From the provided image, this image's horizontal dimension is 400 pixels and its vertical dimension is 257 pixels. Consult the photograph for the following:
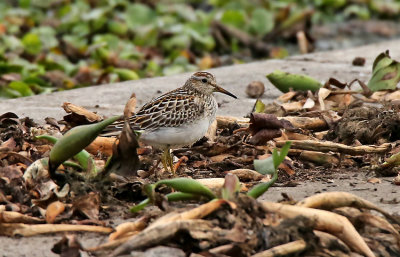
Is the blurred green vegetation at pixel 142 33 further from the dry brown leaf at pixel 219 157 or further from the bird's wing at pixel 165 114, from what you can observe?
the dry brown leaf at pixel 219 157

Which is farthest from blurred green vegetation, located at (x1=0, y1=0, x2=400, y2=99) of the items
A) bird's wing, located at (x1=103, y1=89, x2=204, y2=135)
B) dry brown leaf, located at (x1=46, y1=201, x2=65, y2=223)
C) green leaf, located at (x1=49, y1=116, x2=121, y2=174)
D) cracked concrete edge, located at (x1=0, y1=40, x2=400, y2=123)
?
dry brown leaf, located at (x1=46, y1=201, x2=65, y2=223)

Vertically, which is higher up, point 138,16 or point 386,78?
point 386,78

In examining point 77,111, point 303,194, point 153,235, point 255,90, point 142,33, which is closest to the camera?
point 153,235

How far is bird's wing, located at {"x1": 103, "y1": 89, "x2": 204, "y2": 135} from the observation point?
6328 mm

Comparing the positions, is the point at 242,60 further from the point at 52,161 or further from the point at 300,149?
the point at 52,161

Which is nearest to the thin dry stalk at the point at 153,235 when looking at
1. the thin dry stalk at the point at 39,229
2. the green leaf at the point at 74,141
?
the thin dry stalk at the point at 39,229

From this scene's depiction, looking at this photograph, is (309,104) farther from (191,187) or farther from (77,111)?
(191,187)

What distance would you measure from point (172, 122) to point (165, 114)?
0.30ft

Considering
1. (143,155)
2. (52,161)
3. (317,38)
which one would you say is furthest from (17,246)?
(317,38)

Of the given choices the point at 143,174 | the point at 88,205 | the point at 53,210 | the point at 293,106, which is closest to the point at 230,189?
the point at 88,205

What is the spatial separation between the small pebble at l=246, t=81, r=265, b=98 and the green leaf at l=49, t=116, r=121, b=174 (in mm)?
3689

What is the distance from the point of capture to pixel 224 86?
28.8ft

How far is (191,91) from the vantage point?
6.84 meters

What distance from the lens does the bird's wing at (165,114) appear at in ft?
20.8
